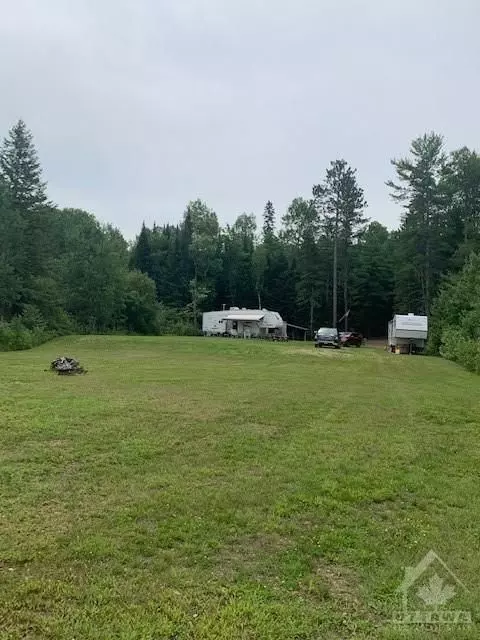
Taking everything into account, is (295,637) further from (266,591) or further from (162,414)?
(162,414)

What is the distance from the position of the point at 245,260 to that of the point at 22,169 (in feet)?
108

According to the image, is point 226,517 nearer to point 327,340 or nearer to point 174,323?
point 327,340

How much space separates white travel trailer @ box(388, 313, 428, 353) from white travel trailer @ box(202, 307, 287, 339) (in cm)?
1566

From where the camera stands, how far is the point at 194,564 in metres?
3.56

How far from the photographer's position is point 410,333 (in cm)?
3391

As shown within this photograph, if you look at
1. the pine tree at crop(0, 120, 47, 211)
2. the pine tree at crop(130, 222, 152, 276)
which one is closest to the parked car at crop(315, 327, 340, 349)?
the pine tree at crop(0, 120, 47, 211)

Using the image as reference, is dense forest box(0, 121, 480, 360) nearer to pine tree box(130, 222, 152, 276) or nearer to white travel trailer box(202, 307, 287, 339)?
pine tree box(130, 222, 152, 276)

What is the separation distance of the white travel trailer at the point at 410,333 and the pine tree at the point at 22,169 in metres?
27.3

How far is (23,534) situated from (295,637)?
2.19 m

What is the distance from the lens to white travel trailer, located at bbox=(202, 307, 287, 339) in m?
49.4

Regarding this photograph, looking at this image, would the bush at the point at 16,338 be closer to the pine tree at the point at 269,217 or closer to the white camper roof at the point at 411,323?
the white camper roof at the point at 411,323

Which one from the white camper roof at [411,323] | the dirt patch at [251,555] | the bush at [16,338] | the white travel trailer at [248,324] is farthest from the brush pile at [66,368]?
the white travel trailer at [248,324]

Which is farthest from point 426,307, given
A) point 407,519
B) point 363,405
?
point 407,519

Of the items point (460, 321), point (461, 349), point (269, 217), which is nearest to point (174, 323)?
point (460, 321)
